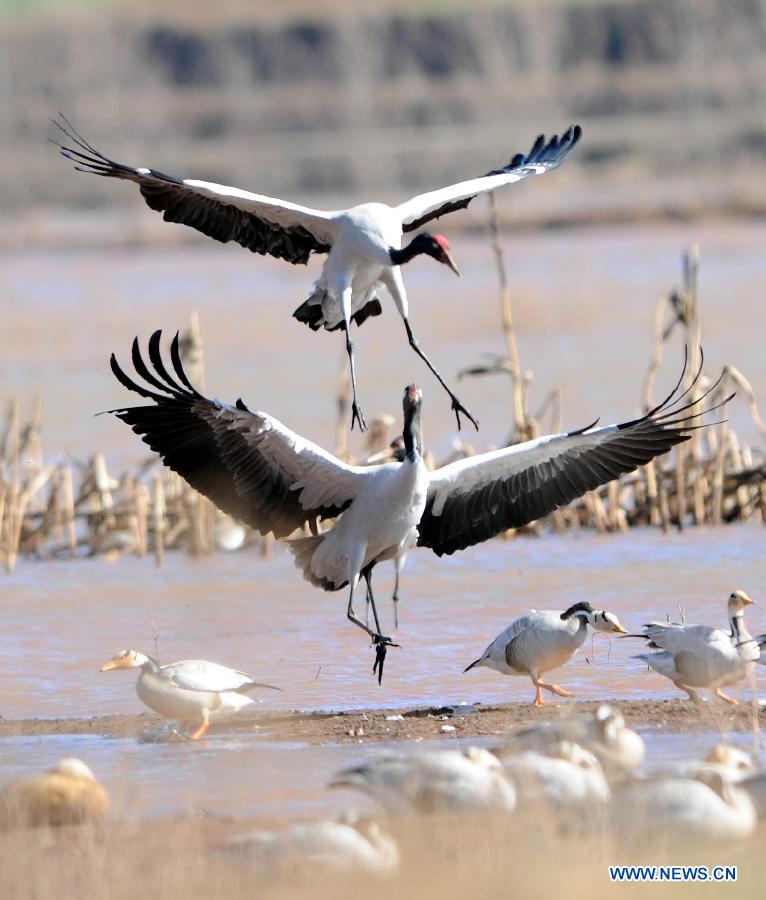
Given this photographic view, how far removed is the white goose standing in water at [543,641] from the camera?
7539 mm

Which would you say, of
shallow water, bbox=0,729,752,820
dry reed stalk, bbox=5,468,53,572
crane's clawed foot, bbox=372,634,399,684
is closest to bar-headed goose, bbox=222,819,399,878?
shallow water, bbox=0,729,752,820

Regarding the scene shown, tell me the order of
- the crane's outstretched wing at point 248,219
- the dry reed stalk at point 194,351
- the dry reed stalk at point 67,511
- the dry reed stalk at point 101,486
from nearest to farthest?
the crane's outstretched wing at point 248,219 < the dry reed stalk at point 194,351 < the dry reed stalk at point 67,511 < the dry reed stalk at point 101,486

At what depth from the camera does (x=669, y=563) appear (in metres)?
10.3

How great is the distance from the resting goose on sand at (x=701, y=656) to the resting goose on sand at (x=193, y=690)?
1538 mm

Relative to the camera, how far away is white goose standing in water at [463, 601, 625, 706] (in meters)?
7.54

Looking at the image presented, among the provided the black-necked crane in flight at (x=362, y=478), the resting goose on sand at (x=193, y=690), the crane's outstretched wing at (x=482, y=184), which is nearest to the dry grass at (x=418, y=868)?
the resting goose on sand at (x=193, y=690)

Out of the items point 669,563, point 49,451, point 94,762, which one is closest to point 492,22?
point 49,451

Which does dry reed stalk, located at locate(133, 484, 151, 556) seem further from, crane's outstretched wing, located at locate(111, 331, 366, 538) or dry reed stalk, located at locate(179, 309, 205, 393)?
crane's outstretched wing, located at locate(111, 331, 366, 538)

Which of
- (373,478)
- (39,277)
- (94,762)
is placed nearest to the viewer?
(94,762)

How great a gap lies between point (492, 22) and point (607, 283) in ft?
79.1

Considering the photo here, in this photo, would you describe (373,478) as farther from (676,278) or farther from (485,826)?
(676,278)

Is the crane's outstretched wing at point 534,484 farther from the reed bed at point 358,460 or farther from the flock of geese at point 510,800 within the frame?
the reed bed at point 358,460

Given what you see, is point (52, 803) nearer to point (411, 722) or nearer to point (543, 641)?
point (411, 722)
